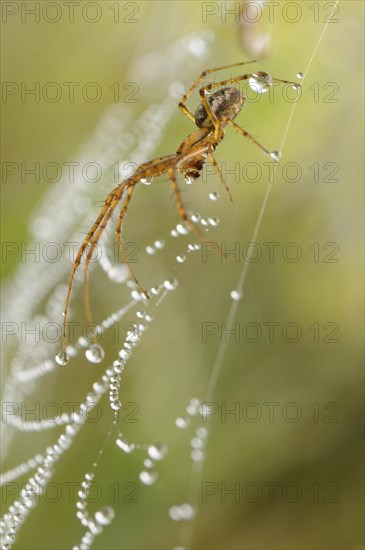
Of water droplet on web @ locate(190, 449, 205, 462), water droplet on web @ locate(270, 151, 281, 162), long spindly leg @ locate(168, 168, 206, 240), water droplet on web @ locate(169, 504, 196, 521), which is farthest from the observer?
water droplet on web @ locate(190, 449, 205, 462)

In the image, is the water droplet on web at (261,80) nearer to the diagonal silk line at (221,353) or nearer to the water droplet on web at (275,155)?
the water droplet on web at (275,155)

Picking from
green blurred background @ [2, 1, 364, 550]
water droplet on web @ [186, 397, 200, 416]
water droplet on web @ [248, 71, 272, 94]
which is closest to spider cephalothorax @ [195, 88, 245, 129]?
water droplet on web @ [248, 71, 272, 94]

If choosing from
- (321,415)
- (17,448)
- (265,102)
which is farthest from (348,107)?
(17,448)

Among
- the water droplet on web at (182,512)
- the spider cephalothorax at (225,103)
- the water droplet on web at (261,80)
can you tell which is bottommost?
the water droplet on web at (182,512)

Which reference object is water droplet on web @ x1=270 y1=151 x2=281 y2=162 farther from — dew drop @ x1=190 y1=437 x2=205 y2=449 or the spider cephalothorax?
dew drop @ x1=190 y1=437 x2=205 y2=449

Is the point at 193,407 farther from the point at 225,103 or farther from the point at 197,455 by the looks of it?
the point at 225,103

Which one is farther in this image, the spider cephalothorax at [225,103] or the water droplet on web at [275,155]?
the spider cephalothorax at [225,103]

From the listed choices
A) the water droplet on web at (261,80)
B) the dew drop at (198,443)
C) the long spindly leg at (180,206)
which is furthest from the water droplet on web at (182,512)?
the water droplet on web at (261,80)

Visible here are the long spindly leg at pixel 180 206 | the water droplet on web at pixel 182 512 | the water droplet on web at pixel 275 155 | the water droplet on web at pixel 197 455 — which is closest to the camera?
the water droplet on web at pixel 275 155
